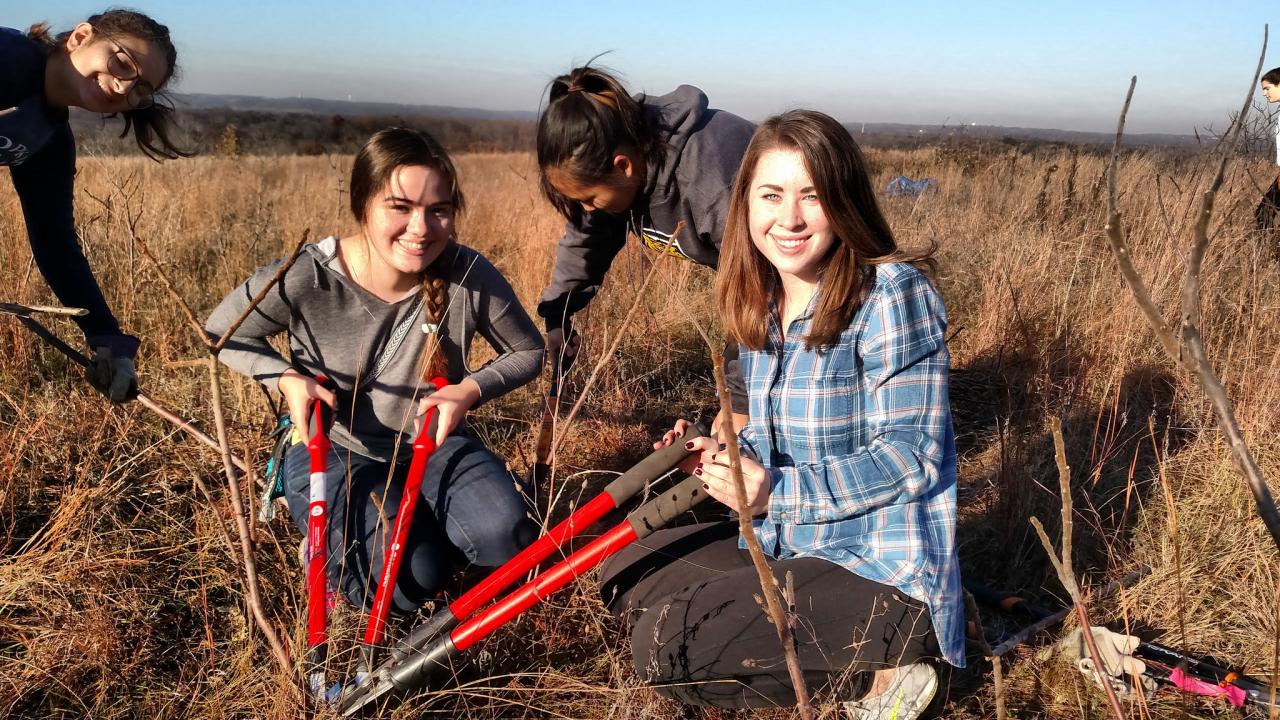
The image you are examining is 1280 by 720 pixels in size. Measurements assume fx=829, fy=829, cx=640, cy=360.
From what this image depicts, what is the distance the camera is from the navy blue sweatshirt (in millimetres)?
2162

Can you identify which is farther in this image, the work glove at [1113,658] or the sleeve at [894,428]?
the work glove at [1113,658]

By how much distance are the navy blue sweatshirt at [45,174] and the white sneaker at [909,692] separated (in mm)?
2354

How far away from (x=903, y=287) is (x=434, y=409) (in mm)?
1261

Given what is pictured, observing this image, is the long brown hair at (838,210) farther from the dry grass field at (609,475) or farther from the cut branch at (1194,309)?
the cut branch at (1194,309)

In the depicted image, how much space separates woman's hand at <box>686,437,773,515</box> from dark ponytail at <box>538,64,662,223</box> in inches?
41.2

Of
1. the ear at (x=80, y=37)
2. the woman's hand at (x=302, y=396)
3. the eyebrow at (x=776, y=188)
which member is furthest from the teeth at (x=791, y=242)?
the ear at (x=80, y=37)

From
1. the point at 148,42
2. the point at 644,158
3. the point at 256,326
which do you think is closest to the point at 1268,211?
the point at 644,158

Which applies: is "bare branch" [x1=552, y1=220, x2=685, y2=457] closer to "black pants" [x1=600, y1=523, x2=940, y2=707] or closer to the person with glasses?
"black pants" [x1=600, y1=523, x2=940, y2=707]

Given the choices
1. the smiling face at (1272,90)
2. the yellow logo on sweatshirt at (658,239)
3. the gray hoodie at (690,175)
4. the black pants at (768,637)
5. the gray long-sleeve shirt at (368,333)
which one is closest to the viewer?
the black pants at (768,637)

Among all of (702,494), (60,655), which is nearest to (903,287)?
(702,494)

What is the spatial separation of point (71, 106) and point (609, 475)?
2031 millimetres

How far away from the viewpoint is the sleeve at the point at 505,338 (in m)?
2.52

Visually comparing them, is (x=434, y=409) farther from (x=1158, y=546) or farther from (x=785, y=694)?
(x=1158, y=546)

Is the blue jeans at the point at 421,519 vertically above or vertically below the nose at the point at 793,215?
below
